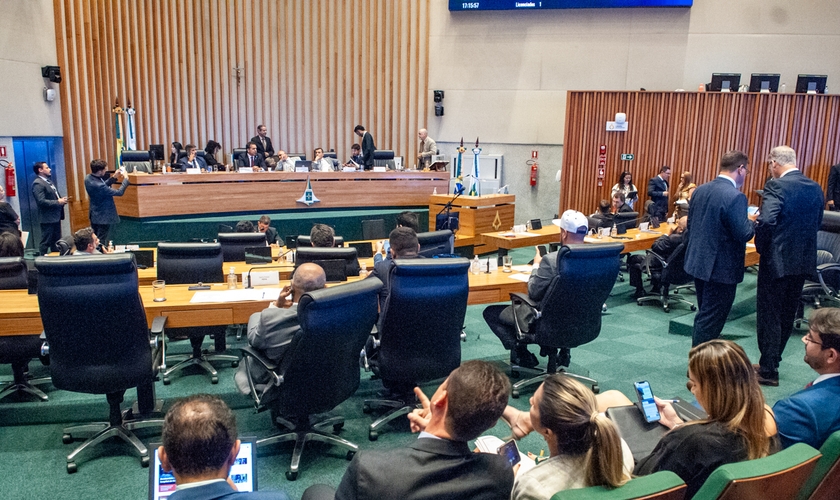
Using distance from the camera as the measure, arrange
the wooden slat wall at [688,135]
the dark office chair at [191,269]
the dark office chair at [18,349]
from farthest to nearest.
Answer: the wooden slat wall at [688,135]
the dark office chair at [191,269]
the dark office chair at [18,349]

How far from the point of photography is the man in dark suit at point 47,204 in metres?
8.90

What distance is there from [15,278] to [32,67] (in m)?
7.18

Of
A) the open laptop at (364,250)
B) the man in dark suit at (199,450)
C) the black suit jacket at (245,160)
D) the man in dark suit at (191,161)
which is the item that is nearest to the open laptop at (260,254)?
the open laptop at (364,250)

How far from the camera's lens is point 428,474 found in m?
1.83

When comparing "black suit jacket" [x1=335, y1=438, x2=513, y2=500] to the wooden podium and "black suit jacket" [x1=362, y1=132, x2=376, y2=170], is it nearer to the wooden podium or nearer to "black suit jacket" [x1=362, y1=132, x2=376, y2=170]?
the wooden podium

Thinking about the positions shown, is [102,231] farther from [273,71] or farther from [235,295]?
[273,71]

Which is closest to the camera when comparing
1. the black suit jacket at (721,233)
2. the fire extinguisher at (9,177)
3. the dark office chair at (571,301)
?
the dark office chair at (571,301)

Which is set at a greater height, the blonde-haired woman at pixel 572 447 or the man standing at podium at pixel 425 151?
the man standing at podium at pixel 425 151

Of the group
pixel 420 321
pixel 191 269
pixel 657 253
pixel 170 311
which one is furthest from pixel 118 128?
pixel 420 321

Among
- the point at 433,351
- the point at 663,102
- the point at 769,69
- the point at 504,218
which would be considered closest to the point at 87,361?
the point at 433,351

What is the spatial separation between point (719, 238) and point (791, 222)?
20.3 inches

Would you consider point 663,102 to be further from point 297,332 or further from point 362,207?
point 297,332

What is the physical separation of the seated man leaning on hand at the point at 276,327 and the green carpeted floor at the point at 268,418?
1.92 ft

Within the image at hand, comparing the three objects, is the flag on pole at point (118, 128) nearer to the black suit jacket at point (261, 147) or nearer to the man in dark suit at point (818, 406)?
the black suit jacket at point (261, 147)
